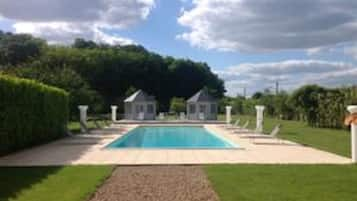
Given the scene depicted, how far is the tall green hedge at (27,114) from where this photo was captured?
12891 millimetres

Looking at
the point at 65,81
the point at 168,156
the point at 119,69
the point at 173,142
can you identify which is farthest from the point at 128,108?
the point at 168,156

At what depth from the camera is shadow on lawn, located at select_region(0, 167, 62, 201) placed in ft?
23.6

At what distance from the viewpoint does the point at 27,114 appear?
15.1 metres

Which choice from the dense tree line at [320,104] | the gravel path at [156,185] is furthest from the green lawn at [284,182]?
the dense tree line at [320,104]

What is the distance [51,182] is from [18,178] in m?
0.87

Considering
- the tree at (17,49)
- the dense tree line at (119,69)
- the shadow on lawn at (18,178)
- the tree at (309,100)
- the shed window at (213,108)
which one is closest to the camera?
the shadow on lawn at (18,178)

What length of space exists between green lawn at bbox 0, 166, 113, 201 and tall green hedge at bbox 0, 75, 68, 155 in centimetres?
322

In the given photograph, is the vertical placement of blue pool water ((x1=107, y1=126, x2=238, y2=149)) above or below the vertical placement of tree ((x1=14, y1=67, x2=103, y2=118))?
below

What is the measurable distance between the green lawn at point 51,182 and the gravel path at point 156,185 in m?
0.25

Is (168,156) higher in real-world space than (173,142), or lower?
higher

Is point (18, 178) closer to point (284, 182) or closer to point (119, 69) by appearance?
point (284, 182)

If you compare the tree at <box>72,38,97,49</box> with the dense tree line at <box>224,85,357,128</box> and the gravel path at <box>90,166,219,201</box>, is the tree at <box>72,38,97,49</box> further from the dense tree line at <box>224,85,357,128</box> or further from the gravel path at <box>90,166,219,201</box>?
the gravel path at <box>90,166,219,201</box>

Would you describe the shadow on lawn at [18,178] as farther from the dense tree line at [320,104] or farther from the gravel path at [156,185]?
the dense tree line at [320,104]

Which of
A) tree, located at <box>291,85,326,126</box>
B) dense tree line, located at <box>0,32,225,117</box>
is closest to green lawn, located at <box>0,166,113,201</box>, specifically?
tree, located at <box>291,85,326,126</box>
